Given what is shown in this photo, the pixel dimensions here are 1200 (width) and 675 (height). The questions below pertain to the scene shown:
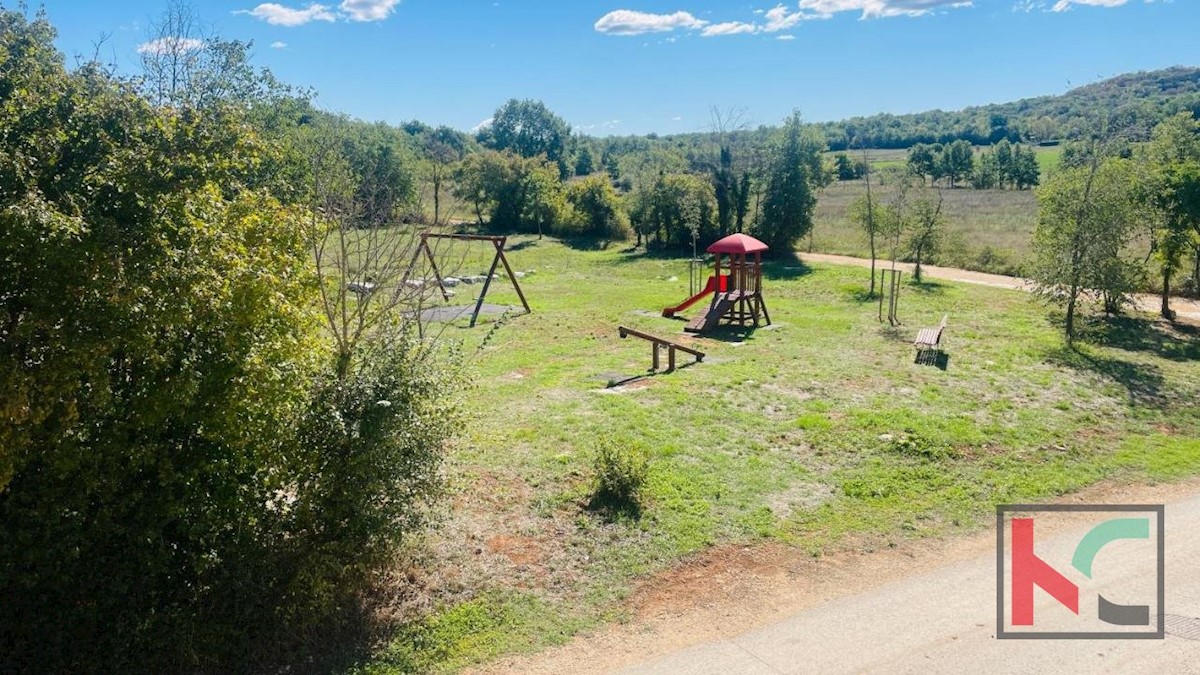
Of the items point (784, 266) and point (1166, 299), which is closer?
point (1166, 299)

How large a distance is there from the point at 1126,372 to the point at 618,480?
13.0 meters

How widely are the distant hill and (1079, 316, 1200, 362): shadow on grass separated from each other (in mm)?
38298

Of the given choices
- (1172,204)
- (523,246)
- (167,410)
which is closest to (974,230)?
(1172,204)

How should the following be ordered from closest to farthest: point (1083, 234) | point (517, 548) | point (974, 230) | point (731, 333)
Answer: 1. point (517, 548)
2. point (1083, 234)
3. point (731, 333)
4. point (974, 230)

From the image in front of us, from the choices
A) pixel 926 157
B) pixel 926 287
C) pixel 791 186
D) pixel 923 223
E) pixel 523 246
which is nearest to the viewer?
pixel 926 287

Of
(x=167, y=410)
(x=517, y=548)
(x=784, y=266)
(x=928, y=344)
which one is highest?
(x=784, y=266)

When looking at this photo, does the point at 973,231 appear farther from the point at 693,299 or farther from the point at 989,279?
the point at 693,299

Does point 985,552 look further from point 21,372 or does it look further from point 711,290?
point 711,290

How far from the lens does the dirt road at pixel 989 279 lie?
22.8 meters

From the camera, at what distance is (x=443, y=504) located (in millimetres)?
7992

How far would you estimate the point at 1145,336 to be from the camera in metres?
19.6

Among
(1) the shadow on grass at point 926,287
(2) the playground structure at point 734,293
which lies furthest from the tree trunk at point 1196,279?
(2) the playground structure at point 734,293

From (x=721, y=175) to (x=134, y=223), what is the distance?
3550cm

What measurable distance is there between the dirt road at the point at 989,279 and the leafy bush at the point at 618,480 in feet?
56.0
